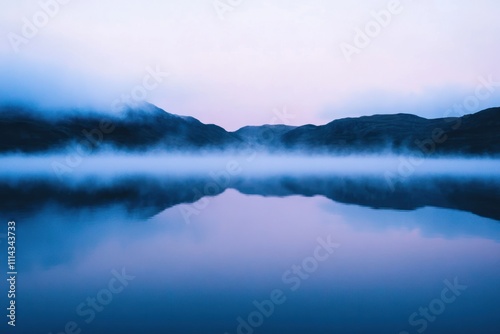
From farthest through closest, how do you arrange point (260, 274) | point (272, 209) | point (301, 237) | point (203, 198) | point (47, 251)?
point (203, 198) → point (272, 209) → point (301, 237) → point (47, 251) → point (260, 274)

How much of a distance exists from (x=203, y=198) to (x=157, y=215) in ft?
27.6

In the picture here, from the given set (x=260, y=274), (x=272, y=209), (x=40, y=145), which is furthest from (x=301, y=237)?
(x=40, y=145)

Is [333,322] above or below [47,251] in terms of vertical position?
below

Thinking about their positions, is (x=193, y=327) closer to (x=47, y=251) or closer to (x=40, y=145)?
(x=47, y=251)

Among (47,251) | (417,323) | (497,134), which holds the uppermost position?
(497,134)

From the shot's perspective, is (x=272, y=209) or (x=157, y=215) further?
(x=272, y=209)

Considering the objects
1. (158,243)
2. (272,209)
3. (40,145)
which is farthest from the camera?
(40,145)

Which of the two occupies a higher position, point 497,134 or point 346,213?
point 497,134

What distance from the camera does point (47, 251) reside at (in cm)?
1433

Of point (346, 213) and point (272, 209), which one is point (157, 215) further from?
point (346, 213)

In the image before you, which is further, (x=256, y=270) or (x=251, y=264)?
(x=251, y=264)

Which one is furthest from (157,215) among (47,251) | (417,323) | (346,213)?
(417,323)

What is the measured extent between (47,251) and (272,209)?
13.0 meters

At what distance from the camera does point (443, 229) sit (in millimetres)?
18078
